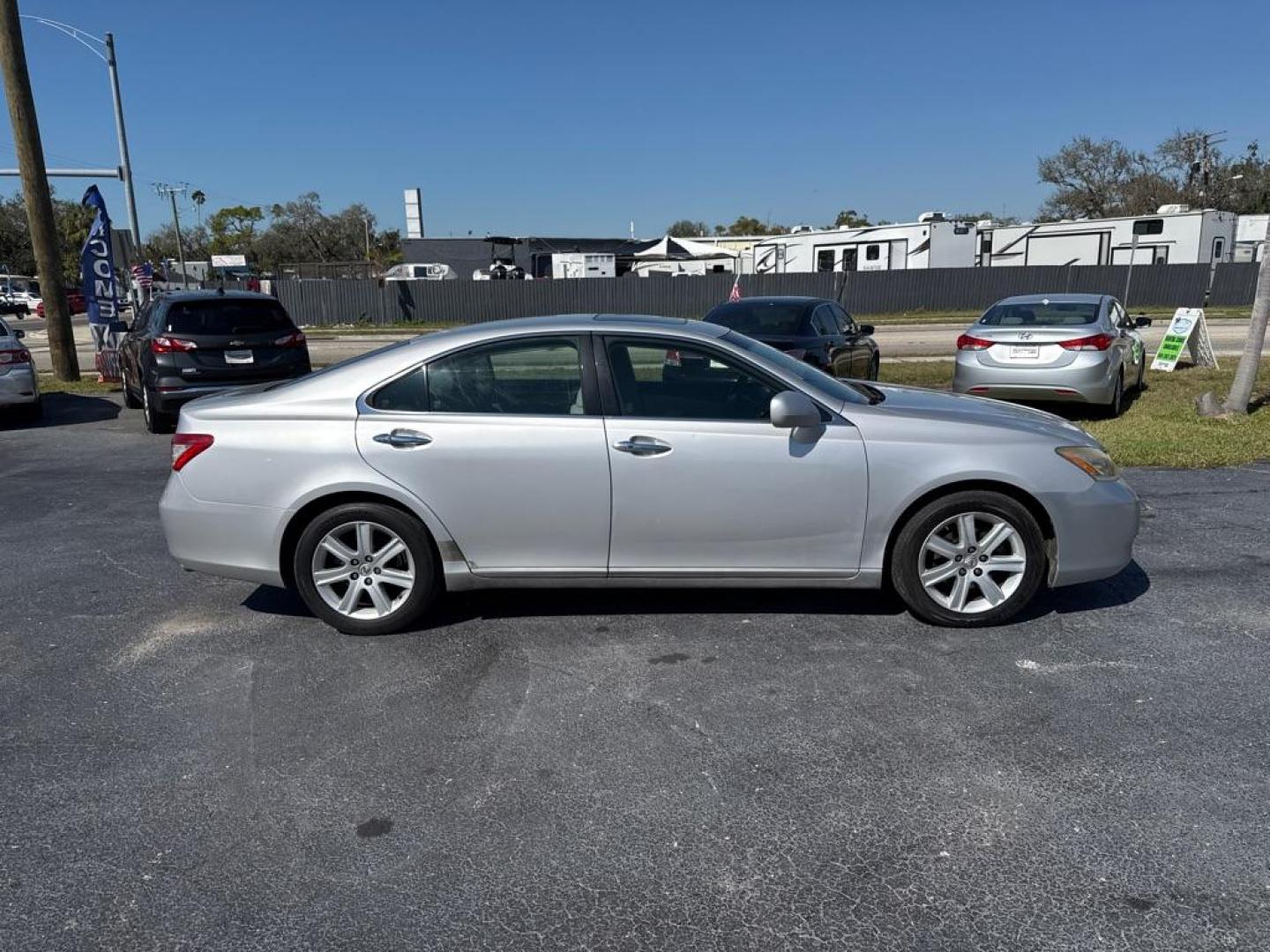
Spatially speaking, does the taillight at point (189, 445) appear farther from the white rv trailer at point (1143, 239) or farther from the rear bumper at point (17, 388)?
the white rv trailer at point (1143, 239)

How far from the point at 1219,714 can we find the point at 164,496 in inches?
198

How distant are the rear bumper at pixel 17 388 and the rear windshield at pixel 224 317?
258cm

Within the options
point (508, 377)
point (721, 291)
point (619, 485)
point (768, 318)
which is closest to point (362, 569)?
point (508, 377)

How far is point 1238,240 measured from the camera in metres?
36.1

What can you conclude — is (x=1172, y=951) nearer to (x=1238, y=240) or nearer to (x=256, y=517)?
(x=256, y=517)

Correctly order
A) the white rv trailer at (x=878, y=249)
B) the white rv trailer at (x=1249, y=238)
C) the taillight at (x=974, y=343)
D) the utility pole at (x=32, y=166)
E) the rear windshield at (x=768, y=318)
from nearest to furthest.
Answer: the taillight at (x=974, y=343), the rear windshield at (x=768, y=318), the utility pole at (x=32, y=166), the white rv trailer at (x=878, y=249), the white rv trailer at (x=1249, y=238)

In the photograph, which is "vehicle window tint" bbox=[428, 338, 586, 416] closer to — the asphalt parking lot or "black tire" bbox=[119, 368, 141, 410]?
the asphalt parking lot

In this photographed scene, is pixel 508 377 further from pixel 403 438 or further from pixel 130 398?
pixel 130 398

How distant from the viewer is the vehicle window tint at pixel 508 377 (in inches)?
184

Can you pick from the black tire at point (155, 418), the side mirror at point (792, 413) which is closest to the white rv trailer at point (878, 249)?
the black tire at point (155, 418)

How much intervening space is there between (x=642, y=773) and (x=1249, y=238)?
41971 millimetres

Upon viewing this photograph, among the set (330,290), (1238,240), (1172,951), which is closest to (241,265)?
(330,290)

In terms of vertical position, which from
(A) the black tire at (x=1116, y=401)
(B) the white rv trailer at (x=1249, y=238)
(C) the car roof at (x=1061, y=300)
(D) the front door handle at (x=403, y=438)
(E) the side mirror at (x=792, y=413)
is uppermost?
(B) the white rv trailer at (x=1249, y=238)

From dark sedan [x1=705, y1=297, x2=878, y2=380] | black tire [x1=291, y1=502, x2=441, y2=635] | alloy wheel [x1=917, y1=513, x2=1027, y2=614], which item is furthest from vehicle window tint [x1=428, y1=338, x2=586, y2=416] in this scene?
dark sedan [x1=705, y1=297, x2=878, y2=380]
